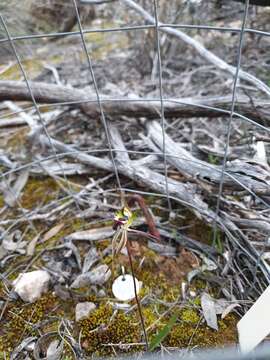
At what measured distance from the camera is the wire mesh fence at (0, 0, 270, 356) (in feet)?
2.80

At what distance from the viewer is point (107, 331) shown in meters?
0.81

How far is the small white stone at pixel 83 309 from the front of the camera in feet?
2.76

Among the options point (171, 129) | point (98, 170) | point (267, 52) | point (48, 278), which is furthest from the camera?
point (267, 52)

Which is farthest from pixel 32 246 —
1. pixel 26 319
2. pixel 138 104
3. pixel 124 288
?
pixel 138 104

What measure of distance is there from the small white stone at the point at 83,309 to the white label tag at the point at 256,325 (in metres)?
0.41

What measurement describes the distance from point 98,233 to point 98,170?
32 centimetres

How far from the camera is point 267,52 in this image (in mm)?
1769

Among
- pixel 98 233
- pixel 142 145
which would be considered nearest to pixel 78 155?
pixel 142 145

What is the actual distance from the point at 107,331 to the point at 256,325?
382 mm

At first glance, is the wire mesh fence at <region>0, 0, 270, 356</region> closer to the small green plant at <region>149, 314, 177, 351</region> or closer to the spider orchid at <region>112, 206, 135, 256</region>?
the spider orchid at <region>112, 206, 135, 256</region>

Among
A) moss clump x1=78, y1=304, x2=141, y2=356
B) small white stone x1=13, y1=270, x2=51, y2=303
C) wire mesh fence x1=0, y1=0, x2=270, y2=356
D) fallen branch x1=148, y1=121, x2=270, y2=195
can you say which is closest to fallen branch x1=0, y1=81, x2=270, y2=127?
wire mesh fence x1=0, y1=0, x2=270, y2=356

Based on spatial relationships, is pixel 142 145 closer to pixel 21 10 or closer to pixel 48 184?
pixel 48 184

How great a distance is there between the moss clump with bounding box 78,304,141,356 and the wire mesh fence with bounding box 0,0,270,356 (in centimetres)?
27

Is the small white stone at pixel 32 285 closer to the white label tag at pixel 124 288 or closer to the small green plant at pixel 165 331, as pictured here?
the white label tag at pixel 124 288
